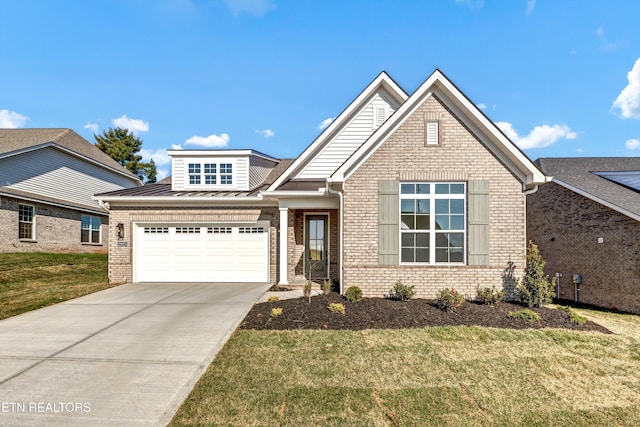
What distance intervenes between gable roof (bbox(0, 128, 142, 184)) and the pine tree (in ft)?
65.3

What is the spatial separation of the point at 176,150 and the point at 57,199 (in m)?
11.6

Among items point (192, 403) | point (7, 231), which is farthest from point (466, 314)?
point (7, 231)

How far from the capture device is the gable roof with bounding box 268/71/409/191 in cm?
1156

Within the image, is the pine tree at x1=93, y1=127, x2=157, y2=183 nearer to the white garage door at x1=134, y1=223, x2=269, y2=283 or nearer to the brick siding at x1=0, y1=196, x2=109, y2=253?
the brick siding at x1=0, y1=196, x2=109, y2=253

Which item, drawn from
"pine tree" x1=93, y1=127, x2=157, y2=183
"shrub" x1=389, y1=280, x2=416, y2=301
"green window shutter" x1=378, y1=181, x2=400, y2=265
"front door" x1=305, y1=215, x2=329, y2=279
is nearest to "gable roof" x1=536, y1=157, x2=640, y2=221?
"green window shutter" x1=378, y1=181, x2=400, y2=265

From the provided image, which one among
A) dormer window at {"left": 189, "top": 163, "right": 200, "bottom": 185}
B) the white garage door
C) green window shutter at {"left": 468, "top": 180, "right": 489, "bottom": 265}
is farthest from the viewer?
dormer window at {"left": 189, "top": 163, "right": 200, "bottom": 185}

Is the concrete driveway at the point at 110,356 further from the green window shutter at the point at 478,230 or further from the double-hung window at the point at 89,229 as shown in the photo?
the double-hung window at the point at 89,229

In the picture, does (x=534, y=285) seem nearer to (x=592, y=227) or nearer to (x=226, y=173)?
(x=592, y=227)

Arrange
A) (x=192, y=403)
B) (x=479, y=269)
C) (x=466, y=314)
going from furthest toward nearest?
(x=479, y=269), (x=466, y=314), (x=192, y=403)

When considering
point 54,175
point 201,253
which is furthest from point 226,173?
point 54,175

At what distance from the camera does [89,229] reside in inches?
869

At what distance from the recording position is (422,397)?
4.45 m

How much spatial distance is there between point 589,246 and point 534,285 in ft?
15.6

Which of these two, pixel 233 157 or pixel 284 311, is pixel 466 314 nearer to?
pixel 284 311
